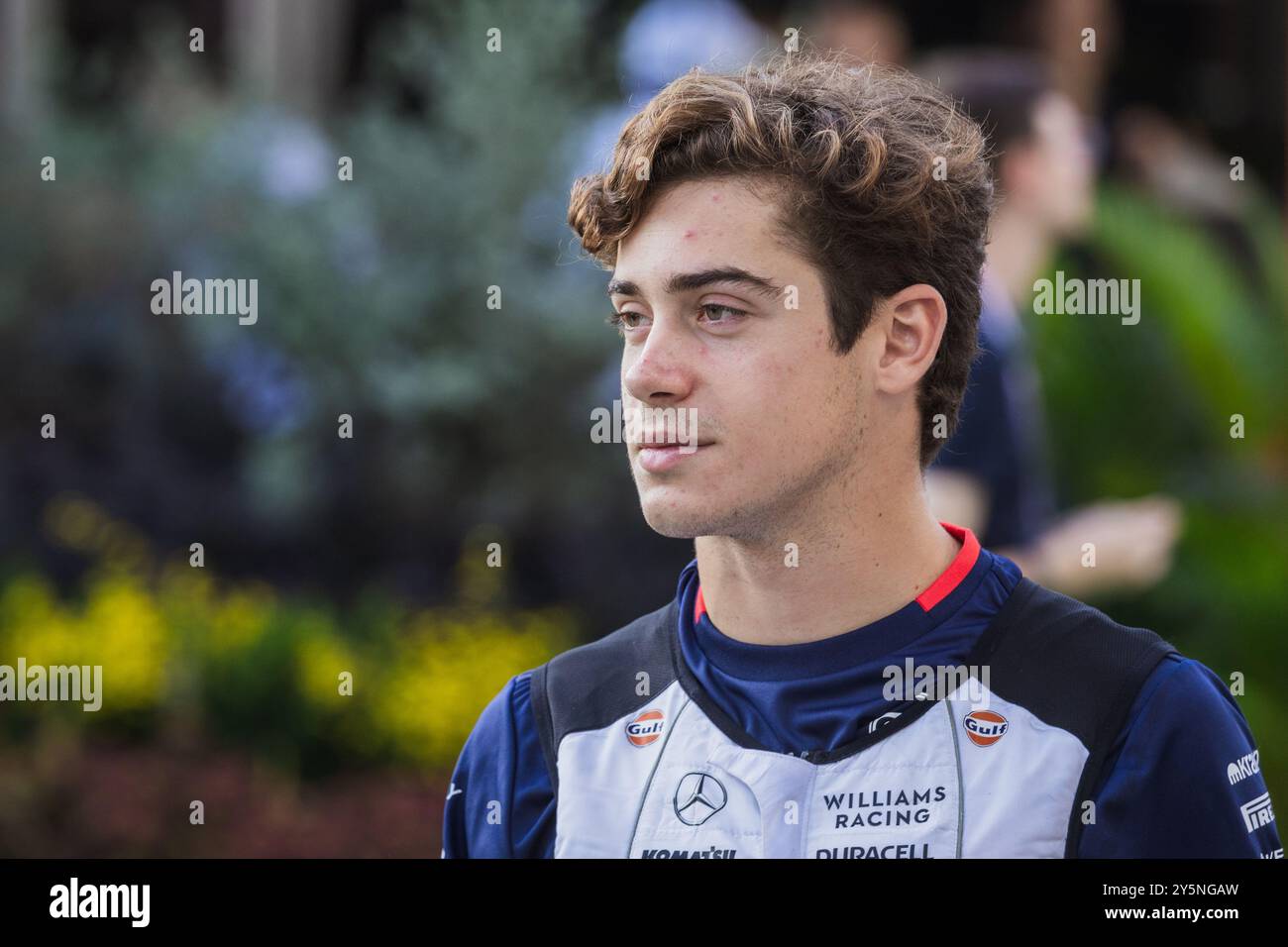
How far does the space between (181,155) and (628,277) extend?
6.97 meters

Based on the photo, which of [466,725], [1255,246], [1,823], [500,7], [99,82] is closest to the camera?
[1,823]

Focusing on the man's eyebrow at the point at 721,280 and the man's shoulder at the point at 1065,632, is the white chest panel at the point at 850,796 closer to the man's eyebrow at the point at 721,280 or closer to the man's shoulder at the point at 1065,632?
the man's shoulder at the point at 1065,632

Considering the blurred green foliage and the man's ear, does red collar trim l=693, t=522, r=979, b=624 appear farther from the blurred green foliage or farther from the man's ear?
the blurred green foliage

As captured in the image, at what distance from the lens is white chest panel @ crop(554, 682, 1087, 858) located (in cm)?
215

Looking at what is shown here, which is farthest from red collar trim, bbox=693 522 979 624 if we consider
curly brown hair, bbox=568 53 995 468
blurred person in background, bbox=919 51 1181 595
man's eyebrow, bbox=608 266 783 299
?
blurred person in background, bbox=919 51 1181 595

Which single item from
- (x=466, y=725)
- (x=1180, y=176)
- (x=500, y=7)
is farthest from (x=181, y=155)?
(x=1180, y=176)

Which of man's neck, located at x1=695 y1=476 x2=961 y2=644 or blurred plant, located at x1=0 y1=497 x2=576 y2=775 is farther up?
man's neck, located at x1=695 y1=476 x2=961 y2=644

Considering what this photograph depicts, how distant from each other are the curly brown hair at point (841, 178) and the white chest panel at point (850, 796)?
0.55 m

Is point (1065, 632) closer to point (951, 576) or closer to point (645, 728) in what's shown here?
point (951, 576)

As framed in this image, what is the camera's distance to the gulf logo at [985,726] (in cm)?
222

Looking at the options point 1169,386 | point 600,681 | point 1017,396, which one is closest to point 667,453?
point 600,681

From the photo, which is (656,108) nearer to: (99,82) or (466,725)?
(466,725)

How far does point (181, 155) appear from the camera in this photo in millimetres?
8680

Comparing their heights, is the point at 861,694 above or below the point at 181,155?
below
